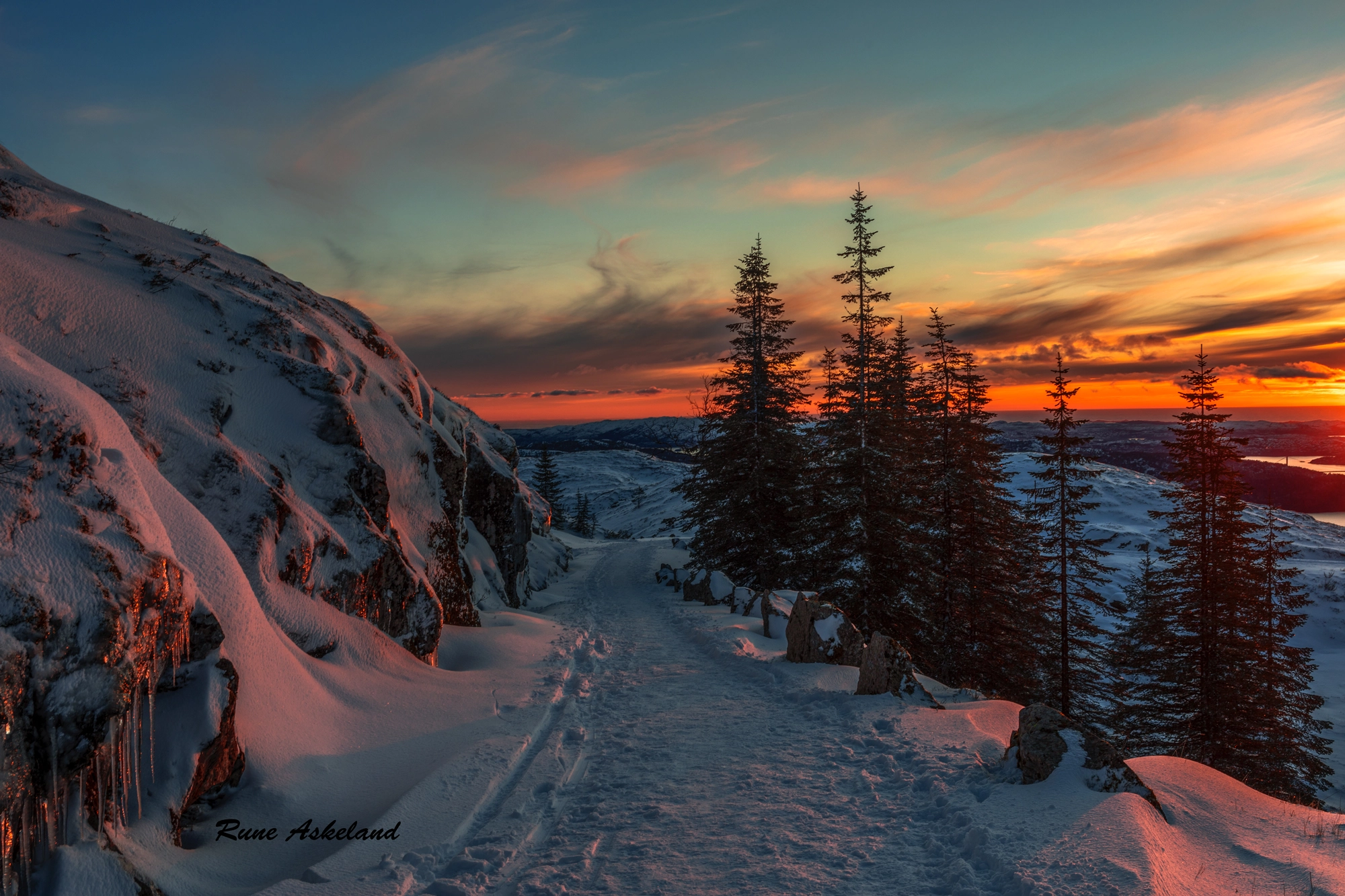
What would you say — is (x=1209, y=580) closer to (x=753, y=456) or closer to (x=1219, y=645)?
(x=1219, y=645)

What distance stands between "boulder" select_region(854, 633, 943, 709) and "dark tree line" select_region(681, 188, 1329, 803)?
11839 mm

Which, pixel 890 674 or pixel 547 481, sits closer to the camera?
pixel 890 674

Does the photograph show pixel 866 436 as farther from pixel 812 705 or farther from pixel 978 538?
pixel 812 705

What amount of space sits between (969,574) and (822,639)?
47.7 feet

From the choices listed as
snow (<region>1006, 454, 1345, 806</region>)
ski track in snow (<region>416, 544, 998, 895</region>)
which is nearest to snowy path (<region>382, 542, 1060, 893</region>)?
ski track in snow (<region>416, 544, 998, 895</region>)

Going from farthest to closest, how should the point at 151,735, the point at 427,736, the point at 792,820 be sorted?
the point at 427,736, the point at 792,820, the point at 151,735

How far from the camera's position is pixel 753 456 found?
89.2ft

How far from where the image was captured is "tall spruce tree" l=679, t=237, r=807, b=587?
26688mm

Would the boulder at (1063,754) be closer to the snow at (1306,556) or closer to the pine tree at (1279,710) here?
the pine tree at (1279,710)

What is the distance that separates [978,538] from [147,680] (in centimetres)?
2489

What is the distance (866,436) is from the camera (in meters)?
23.6

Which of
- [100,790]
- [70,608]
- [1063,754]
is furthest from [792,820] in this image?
[70,608]

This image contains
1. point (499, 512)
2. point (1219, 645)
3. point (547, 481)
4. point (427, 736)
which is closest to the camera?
point (427, 736)

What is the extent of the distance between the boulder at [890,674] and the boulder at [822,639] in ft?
7.09
